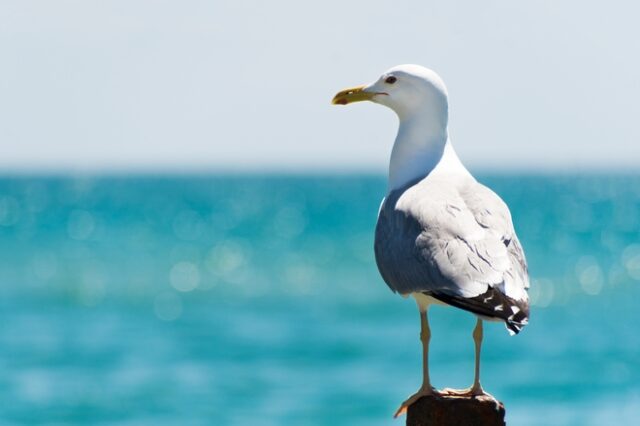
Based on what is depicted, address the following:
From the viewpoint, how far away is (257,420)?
51.9 feet

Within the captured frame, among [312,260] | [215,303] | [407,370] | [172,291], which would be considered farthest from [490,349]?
[312,260]

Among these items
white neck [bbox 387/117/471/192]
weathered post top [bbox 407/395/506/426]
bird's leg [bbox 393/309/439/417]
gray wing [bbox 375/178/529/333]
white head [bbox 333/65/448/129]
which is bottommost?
weathered post top [bbox 407/395/506/426]

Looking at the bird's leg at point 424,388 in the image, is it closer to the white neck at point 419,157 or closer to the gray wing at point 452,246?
the gray wing at point 452,246

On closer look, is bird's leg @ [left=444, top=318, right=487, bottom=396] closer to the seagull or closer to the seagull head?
the seagull

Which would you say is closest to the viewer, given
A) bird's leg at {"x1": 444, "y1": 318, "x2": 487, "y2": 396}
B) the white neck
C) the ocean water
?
bird's leg at {"x1": 444, "y1": 318, "x2": 487, "y2": 396}

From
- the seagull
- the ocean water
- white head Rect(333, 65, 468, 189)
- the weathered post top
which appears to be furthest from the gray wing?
the ocean water

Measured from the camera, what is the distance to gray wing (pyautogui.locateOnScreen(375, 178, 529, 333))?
4863mm

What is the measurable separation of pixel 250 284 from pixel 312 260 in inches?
274

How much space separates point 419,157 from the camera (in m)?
5.59

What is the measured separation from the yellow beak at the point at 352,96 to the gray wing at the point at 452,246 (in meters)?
0.47

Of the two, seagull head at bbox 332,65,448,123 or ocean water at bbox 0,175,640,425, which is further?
ocean water at bbox 0,175,640,425

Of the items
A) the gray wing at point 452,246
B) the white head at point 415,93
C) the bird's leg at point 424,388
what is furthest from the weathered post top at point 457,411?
the white head at point 415,93

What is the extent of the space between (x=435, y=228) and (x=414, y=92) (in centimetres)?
66

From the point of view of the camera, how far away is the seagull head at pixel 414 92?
563cm
